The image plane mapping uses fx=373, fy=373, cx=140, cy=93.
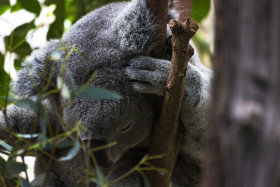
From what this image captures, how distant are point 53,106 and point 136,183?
65 cm

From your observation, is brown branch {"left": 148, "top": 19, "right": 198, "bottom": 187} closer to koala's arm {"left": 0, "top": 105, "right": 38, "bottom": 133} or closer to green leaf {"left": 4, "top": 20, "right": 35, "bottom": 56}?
koala's arm {"left": 0, "top": 105, "right": 38, "bottom": 133}

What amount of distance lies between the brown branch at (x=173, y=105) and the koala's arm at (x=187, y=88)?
0.08 m

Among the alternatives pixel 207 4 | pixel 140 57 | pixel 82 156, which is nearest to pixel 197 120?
pixel 140 57

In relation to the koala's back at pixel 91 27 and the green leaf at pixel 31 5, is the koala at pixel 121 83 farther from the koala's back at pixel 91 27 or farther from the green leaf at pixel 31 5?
the green leaf at pixel 31 5

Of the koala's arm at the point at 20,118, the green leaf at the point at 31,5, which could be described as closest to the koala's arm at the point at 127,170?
the koala's arm at the point at 20,118

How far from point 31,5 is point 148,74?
1.19 metres

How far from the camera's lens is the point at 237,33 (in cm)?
65

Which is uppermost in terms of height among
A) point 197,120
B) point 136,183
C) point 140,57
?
point 140,57

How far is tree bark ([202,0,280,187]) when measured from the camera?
0.62 meters

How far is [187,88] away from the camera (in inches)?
→ 73.2

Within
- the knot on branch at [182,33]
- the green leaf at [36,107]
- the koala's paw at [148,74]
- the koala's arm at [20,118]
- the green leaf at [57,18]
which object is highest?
the green leaf at [57,18]

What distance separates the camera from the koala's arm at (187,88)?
→ 1.76 m

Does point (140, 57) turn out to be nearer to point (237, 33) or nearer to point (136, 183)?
point (136, 183)

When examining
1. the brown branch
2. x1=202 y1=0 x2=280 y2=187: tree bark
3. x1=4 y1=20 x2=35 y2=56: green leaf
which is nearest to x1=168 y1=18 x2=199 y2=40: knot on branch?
the brown branch
